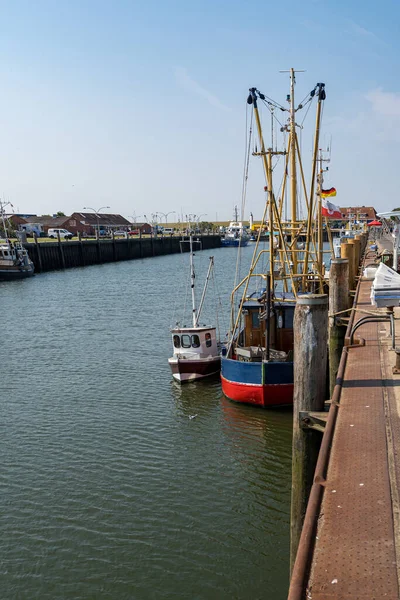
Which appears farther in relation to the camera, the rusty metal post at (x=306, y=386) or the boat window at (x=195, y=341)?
the boat window at (x=195, y=341)

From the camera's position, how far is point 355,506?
6477 millimetres

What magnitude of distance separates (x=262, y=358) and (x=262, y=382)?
3.80ft

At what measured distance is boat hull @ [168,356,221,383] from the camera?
77.5 ft

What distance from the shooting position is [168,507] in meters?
13.8

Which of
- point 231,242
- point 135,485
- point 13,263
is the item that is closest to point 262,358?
point 135,485

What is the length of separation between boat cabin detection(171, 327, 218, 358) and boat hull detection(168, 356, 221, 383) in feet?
1.16

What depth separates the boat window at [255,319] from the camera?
22.2 meters

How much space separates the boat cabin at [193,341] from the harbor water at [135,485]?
145 cm

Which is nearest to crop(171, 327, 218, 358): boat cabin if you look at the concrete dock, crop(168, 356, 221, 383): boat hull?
crop(168, 356, 221, 383): boat hull

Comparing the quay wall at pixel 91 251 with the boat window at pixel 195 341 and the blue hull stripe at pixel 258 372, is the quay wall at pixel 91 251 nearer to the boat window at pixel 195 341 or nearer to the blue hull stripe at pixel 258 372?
the boat window at pixel 195 341

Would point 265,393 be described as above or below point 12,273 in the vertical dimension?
above

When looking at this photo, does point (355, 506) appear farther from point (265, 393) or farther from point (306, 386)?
point (265, 393)

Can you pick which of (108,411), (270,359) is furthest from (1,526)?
(270,359)

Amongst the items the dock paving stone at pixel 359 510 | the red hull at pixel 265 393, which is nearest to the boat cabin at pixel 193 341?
the red hull at pixel 265 393
